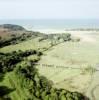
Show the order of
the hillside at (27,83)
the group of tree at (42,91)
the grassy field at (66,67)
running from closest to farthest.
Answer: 1. the group of tree at (42,91)
2. the hillside at (27,83)
3. the grassy field at (66,67)

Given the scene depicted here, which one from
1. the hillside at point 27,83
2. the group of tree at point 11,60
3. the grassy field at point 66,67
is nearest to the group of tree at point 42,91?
the hillside at point 27,83

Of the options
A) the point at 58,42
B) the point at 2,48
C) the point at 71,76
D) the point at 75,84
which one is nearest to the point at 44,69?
the point at 71,76

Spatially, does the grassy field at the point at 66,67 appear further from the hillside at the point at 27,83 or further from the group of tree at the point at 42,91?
the group of tree at the point at 42,91

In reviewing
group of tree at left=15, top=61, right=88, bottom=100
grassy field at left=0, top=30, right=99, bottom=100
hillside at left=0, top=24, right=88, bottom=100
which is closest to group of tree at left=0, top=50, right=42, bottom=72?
hillside at left=0, top=24, right=88, bottom=100

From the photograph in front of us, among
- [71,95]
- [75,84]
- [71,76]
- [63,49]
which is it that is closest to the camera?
[71,95]

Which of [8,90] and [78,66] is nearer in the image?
[8,90]

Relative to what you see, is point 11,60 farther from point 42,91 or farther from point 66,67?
point 42,91

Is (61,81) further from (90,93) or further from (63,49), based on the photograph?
(63,49)

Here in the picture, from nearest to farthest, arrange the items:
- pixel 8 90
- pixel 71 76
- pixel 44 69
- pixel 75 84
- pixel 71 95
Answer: pixel 71 95 < pixel 8 90 < pixel 75 84 < pixel 71 76 < pixel 44 69

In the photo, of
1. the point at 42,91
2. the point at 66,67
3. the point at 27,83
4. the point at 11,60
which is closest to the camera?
the point at 42,91

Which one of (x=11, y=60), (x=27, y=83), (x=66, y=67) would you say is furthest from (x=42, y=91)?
(x=11, y=60)

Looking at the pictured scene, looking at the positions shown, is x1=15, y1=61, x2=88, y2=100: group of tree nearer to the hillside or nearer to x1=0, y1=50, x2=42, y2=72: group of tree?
the hillside
